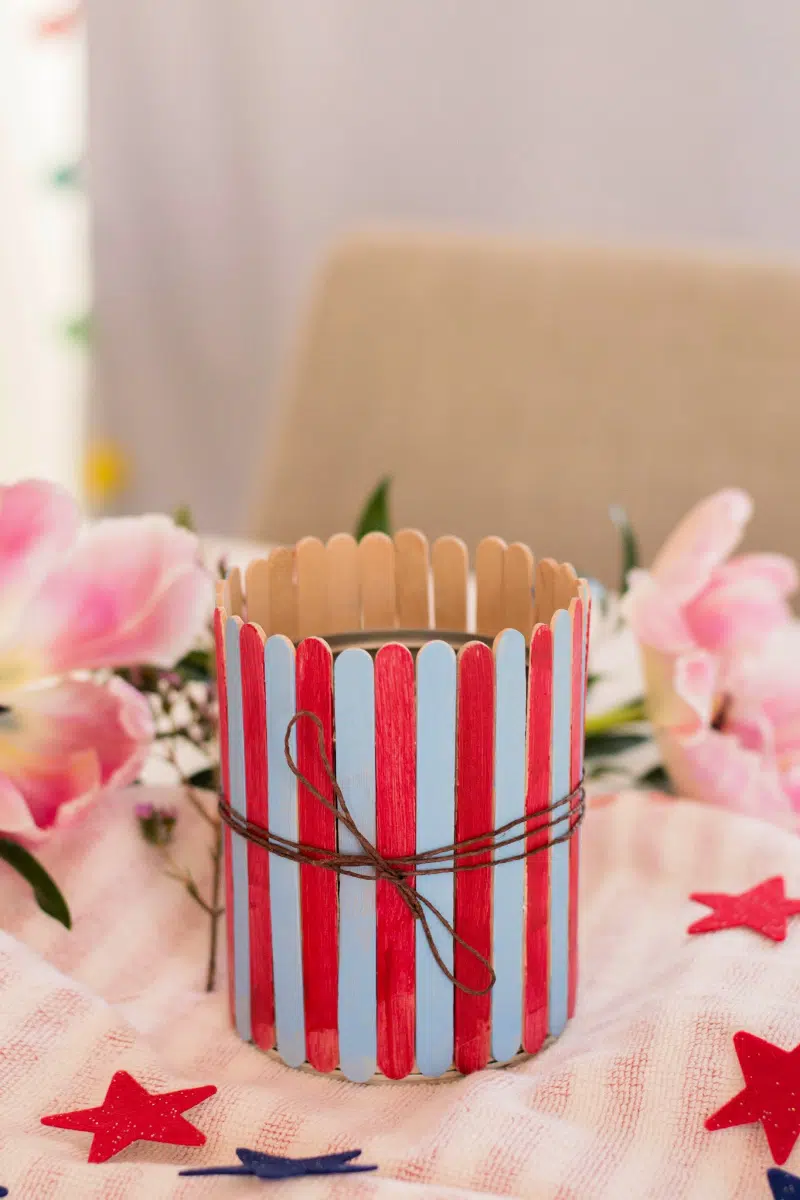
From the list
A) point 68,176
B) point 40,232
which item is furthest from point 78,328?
point 68,176

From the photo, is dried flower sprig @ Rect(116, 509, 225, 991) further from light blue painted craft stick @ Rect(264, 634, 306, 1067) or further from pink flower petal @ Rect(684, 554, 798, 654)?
pink flower petal @ Rect(684, 554, 798, 654)

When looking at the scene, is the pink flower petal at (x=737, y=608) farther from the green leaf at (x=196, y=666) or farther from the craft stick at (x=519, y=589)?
the green leaf at (x=196, y=666)

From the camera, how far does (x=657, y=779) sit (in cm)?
79

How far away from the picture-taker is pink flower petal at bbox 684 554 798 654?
654 millimetres

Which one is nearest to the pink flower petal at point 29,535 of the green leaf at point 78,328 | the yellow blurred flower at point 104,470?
the green leaf at point 78,328

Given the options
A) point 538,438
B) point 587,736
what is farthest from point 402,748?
point 538,438

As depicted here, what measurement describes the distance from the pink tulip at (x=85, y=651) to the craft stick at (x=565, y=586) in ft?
0.54

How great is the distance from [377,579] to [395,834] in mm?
174

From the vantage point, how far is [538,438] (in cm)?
152

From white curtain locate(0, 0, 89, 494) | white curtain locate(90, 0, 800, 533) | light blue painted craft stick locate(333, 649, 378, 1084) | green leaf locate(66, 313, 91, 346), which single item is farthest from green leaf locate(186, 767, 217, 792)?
green leaf locate(66, 313, 91, 346)

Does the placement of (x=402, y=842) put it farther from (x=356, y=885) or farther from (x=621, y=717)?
(x=621, y=717)

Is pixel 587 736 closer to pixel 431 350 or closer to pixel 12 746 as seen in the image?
pixel 12 746

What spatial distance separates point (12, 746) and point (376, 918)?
204 millimetres

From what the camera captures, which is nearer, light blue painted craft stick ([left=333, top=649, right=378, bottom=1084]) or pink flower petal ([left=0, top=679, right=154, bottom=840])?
light blue painted craft stick ([left=333, top=649, right=378, bottom=1084])
